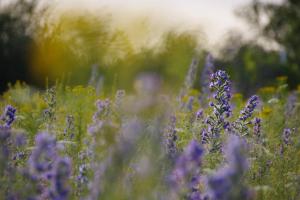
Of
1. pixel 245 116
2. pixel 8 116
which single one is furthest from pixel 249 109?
pixel 8 116

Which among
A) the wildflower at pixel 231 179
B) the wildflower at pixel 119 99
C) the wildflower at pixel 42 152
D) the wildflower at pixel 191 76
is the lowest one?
the wildflower at pixel 231 179

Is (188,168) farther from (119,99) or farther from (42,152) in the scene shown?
(119,99)

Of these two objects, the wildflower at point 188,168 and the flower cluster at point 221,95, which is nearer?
the wildflower at point 188,168

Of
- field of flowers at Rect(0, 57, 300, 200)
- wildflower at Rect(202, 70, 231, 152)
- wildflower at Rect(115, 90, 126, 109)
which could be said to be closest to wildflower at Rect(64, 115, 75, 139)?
field of flowers at Rect(0, 57, 300, 200)

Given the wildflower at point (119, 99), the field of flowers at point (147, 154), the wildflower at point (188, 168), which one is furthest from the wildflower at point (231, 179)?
the wildflower at point (119, 99)

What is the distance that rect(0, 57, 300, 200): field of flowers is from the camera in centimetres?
296

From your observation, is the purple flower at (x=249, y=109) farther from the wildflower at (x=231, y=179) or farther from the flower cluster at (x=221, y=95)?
the wildflower at (x=231, y=179)

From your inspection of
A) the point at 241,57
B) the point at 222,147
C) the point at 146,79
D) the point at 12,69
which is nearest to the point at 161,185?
the point at 146,79

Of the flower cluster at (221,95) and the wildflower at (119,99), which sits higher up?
the wildflower at (119,99)

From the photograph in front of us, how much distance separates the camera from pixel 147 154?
4070 mm

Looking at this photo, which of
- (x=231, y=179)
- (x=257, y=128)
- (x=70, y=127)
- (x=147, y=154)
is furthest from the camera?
(x=70, y=127)

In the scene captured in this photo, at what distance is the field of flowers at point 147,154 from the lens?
9.70 ft

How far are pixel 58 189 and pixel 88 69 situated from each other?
16.1 m

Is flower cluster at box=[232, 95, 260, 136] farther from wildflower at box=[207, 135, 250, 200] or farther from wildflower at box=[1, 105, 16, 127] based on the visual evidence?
wildflower at box=[207, 135, 250, 200]
